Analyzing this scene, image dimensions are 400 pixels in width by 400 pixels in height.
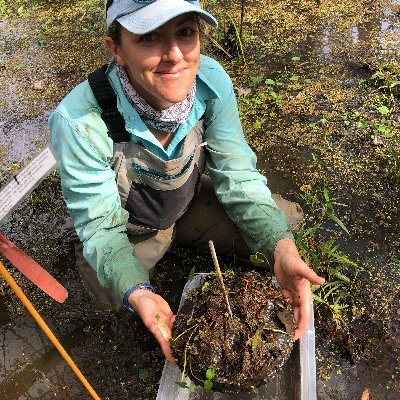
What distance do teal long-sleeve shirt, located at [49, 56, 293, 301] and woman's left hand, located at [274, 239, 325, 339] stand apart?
0.38 feet

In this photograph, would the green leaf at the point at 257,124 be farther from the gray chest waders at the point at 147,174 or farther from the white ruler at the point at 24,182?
the white ruler at the point at 24,182

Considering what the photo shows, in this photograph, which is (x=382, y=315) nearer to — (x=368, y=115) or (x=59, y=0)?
(x=368, y=115)

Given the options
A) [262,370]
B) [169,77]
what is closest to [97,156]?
[169,77]

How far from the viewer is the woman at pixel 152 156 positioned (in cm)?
166

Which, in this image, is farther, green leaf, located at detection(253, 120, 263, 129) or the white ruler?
green leaf, located at detection(253, 120, 263, 129)

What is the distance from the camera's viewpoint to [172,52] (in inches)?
64.8

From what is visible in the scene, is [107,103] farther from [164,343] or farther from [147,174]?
[164,343]

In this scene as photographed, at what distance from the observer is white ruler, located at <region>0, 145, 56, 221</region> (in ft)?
4.66

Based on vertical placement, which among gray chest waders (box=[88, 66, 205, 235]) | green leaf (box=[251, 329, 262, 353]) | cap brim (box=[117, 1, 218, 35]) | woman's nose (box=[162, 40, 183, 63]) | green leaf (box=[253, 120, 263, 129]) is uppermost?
cap brim (box=[117, 1, 218, 35])

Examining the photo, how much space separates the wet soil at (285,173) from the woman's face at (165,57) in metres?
1.15

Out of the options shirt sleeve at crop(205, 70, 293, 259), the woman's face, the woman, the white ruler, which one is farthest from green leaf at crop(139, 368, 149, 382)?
the woman's face

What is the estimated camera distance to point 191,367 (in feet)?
5.07

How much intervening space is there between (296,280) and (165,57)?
3.22 ft

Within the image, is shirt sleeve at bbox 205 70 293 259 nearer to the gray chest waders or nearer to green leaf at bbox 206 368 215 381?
the gray chest waders
